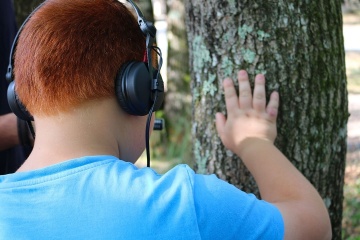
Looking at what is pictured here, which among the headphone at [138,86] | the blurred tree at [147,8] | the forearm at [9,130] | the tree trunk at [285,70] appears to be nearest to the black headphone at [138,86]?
the headphone at [138,86]

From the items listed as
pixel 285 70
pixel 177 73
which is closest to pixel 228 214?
pixel 285 70

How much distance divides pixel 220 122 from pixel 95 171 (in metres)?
0.93

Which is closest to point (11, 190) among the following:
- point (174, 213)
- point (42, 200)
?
point (42, 200)

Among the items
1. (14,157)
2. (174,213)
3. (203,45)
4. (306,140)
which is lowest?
(14,157)

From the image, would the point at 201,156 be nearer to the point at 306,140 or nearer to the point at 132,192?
the point at 306,140

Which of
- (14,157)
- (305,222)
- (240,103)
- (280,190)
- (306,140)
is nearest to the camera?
(305,222)

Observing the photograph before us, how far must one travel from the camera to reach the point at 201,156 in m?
2.55

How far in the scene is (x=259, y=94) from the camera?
2180 millimetres

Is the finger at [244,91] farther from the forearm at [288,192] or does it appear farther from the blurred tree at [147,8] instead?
the blurred tree at [147,8]

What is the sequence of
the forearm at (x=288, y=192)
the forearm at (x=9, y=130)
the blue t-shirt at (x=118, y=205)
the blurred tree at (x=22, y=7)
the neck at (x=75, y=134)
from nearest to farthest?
the blue t-shirt at (x=118, y=205), the neck at (x=75, y=134), the forearm at (x=288, y=192), the forearm at (x=9, y=130), the blurred tree at (x=22, y=7)

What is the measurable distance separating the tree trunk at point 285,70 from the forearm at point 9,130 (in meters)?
0.77

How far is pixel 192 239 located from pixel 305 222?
0.36m

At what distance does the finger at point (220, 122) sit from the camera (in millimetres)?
2281

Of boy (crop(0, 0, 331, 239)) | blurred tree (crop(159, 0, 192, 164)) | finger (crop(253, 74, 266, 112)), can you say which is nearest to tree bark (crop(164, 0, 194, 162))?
blurred tree (crop(159, 0, 192, 164))
